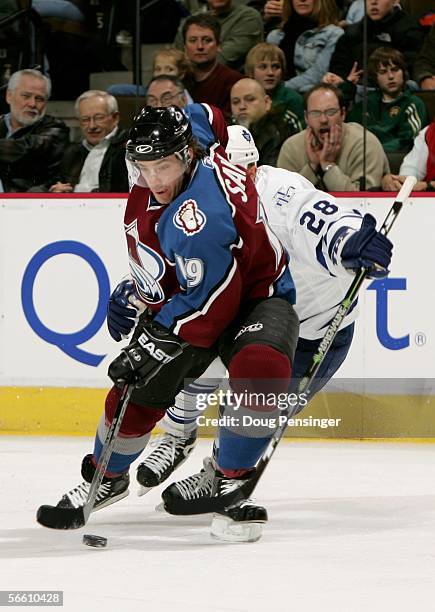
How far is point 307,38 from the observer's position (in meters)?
5.63

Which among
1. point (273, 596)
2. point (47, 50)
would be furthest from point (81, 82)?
point (273, 596)

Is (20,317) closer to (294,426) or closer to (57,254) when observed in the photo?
(57,254)

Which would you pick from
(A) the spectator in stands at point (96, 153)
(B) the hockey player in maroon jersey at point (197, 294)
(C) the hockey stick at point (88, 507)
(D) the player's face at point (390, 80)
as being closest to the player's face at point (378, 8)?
(D) the player's face at point (390, 80)

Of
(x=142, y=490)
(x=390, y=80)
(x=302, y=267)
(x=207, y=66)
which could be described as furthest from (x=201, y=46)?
(x=142, y=490)

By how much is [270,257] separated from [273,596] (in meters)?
0.98

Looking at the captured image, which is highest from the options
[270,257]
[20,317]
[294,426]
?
[270,257]

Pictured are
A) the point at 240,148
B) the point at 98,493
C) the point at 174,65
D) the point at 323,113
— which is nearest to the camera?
the point at 98,493

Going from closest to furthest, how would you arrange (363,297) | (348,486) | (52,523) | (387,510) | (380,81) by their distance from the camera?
(52,523)
(387,510)
(348,486)
(363,297)
(380,81)

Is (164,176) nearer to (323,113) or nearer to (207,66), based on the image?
(323,113)

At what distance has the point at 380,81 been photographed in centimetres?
535

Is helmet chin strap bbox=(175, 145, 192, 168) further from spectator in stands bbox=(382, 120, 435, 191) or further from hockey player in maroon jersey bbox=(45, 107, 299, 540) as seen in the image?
spectator in stands bbox=(382, 120, 435, 191)

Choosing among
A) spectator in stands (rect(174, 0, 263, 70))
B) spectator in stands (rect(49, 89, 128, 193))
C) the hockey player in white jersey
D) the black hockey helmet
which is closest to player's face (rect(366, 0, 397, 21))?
spectator in stands (rect(174, 0, 263, 70))

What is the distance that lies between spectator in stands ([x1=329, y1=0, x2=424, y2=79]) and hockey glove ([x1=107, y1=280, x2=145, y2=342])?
2.26 meters

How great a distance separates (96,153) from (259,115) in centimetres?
66
